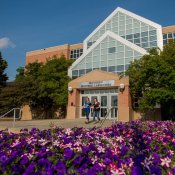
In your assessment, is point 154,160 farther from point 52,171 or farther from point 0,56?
point 0,56

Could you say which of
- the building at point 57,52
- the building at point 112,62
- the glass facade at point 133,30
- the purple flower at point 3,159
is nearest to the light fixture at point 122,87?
the building at point 112,62

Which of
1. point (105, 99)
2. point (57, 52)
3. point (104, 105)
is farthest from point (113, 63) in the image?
point (57, 52)

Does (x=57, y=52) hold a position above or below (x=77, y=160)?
above

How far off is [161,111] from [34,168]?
21182 mm

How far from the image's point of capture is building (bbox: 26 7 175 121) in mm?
23109

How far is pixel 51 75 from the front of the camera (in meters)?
29.7

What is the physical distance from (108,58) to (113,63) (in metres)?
0.90

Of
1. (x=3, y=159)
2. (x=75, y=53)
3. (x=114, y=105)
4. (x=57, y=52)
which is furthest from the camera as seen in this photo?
(x=57, y=52)

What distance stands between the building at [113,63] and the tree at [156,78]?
226cm

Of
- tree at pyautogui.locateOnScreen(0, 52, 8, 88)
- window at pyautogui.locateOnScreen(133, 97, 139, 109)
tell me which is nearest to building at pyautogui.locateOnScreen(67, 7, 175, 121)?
window at pyautogui.locateOnScreen(133, 97, 139, 109)

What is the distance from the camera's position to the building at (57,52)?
4522 centimetres

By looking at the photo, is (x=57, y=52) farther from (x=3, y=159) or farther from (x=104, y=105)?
(x=3, y=159)

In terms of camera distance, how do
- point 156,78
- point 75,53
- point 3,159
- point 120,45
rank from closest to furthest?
point 3,159 < point 156,78 < point 120,45 < point 75,53

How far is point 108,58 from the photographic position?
28906mm
